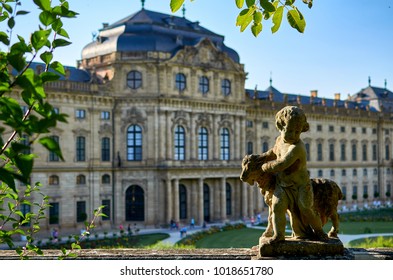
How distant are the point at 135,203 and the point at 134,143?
462cm

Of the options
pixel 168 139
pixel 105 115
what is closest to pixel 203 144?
pixel 168 139

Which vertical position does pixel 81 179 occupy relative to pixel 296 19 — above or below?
below

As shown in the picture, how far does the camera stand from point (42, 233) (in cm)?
3659

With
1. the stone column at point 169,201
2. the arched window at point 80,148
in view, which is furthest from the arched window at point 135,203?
the arched window at point 80,148

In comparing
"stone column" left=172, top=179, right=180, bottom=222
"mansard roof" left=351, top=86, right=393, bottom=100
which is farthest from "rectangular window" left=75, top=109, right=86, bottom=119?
"mansard roof" left=351, top=86, right=393, bottom=100

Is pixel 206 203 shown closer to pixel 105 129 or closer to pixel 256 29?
pixel 105 129

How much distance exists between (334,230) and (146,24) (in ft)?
122

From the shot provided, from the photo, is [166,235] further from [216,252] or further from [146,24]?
[216,252]

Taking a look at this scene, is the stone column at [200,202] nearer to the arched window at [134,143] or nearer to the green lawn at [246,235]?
the green lawn at [246,235]

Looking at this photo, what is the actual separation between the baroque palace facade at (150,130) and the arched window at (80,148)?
0.24 ft

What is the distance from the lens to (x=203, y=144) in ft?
144

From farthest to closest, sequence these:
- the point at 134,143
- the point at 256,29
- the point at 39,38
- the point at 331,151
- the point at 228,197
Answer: the point at 331,151, the point at 228,197, the point at 134,143, the point at 256,29, the point at 39,38

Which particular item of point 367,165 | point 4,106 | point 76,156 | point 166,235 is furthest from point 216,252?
point 367,165

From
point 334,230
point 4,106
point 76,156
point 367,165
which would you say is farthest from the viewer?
point 367,165
